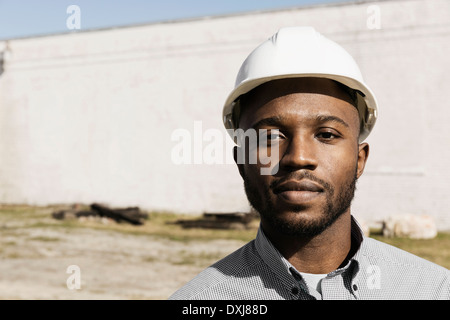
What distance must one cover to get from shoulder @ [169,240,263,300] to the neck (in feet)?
0.41

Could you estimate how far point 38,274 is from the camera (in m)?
9.18

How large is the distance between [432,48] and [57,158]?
16083 mm

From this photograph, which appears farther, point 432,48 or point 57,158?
point 57,158

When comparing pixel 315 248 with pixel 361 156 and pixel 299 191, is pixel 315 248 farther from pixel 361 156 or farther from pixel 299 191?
pixel 361 156

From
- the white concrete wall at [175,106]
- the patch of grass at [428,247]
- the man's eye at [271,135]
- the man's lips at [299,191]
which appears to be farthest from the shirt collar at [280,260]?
the white concrete wall at [175,106]

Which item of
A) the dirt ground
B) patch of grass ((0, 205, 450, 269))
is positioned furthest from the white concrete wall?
the dirt ground

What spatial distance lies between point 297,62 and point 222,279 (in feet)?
3.14

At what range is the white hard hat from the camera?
191 centimetres

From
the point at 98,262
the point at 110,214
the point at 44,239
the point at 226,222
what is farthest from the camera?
the point at 110,214

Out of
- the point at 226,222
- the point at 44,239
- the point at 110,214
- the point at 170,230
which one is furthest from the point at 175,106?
the point at 44,239

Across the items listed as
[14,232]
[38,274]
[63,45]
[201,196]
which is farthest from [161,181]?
[38,274]

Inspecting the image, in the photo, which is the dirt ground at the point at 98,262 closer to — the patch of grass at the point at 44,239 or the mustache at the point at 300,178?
the patch of grass at the point at 44,239

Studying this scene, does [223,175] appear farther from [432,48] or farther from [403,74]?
[432,48]

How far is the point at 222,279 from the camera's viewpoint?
75.3 inches
